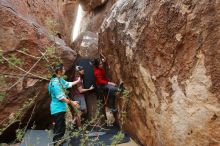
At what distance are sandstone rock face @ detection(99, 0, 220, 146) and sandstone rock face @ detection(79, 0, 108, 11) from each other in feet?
29.2

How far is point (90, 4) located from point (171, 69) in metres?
11.7

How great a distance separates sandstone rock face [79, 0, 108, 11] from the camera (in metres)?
15.6

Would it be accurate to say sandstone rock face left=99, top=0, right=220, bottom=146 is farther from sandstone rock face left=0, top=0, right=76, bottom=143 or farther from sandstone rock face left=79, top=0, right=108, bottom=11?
sandstone rock face left=79, top=0, right=108, bottom=11

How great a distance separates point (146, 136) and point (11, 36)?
3.43 meters

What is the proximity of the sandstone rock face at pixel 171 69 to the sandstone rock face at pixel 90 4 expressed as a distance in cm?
890

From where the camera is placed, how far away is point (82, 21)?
1725 cm

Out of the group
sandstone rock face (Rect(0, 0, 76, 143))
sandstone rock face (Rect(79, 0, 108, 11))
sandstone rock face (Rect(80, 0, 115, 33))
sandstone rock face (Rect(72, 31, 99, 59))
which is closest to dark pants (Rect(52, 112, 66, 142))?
sandstone rock face (Rect(0, 0, 76, 143))

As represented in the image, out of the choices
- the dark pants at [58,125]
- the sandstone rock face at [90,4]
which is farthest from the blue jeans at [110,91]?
the sandstone rock face at [90,4]

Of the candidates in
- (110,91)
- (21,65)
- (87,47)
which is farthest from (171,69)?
(87,47)

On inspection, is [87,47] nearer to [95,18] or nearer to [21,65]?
[21,65]

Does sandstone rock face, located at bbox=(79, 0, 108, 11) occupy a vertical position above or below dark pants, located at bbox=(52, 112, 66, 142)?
above

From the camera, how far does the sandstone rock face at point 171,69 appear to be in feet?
13.8

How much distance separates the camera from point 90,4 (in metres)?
16.1

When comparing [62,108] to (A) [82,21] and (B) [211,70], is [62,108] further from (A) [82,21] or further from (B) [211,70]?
(A) [82,21]
